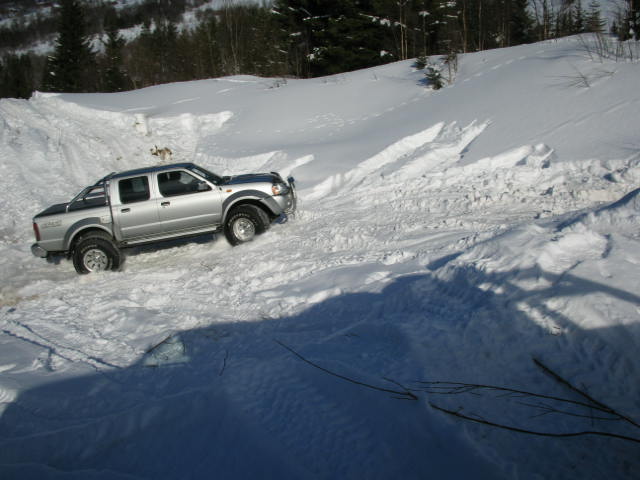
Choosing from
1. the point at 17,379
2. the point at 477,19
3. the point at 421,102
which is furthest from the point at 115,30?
the point at 17,379

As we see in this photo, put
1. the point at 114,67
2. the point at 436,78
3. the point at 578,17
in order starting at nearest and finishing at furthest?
the point at 436,78 → the point at 578,17 → the point at 114,67

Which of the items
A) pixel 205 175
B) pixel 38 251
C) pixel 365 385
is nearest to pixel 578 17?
pixel 205 175

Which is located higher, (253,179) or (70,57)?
(70,57)

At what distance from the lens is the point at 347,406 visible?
3.09 m

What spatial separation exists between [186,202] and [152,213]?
0.66 metres

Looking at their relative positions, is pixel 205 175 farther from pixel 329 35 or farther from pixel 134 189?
pixel 329 35

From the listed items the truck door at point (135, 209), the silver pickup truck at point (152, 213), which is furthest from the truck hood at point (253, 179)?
the truck door at point (135, 209)

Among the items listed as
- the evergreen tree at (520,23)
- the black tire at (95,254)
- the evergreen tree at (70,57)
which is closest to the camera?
the black tire at (95,254)

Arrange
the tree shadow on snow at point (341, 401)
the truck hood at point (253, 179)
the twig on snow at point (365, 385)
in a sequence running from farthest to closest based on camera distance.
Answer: the truck hood at point (253, 179), the twig on snow at point (365, 385), the tree shadow on snow at point (341, 401)

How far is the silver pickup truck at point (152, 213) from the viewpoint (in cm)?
742

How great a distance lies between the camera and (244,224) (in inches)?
309

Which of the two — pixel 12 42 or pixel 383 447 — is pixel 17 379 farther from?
pixel 12 42

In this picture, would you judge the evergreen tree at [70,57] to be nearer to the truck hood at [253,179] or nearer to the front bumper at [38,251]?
the front bumper at [38,251]

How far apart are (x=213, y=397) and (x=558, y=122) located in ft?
29.6
